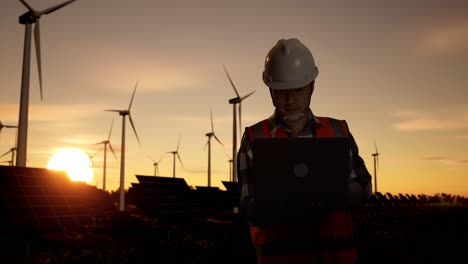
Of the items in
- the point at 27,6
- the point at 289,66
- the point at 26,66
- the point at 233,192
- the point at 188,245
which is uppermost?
Answer: the point at 27,6

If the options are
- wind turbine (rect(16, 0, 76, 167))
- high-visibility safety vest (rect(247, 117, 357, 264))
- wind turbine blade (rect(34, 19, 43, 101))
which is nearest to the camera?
high-visibility safety vest (rect(247, 117, 357, 264))

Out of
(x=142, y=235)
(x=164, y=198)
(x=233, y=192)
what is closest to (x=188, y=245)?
(x=164, y=198)

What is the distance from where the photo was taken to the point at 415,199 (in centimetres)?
6400

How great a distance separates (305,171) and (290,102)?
0.69 meters

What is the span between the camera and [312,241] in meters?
3.68

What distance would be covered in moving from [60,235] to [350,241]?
674 inches

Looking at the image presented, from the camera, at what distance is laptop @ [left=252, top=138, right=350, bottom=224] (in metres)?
3.39

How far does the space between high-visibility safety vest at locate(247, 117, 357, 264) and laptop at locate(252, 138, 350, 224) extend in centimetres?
23

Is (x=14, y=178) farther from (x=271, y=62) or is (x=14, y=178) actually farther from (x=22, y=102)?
(x=271, y=62)

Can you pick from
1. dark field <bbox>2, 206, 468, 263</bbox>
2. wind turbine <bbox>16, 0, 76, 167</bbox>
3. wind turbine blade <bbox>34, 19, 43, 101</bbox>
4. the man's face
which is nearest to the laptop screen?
the man's face

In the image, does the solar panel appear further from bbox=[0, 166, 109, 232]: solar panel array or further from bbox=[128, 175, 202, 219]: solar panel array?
bbox=[0, 166, 109, 232]: solar panel array

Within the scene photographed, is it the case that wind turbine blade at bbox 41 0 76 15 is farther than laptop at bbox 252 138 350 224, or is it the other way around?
wind turbine blade at bbox 41 0 76 15

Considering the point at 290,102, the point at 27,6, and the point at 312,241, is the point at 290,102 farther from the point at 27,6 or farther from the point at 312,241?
the point at 27,6

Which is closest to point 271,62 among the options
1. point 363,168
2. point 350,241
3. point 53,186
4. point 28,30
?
point 363,168
